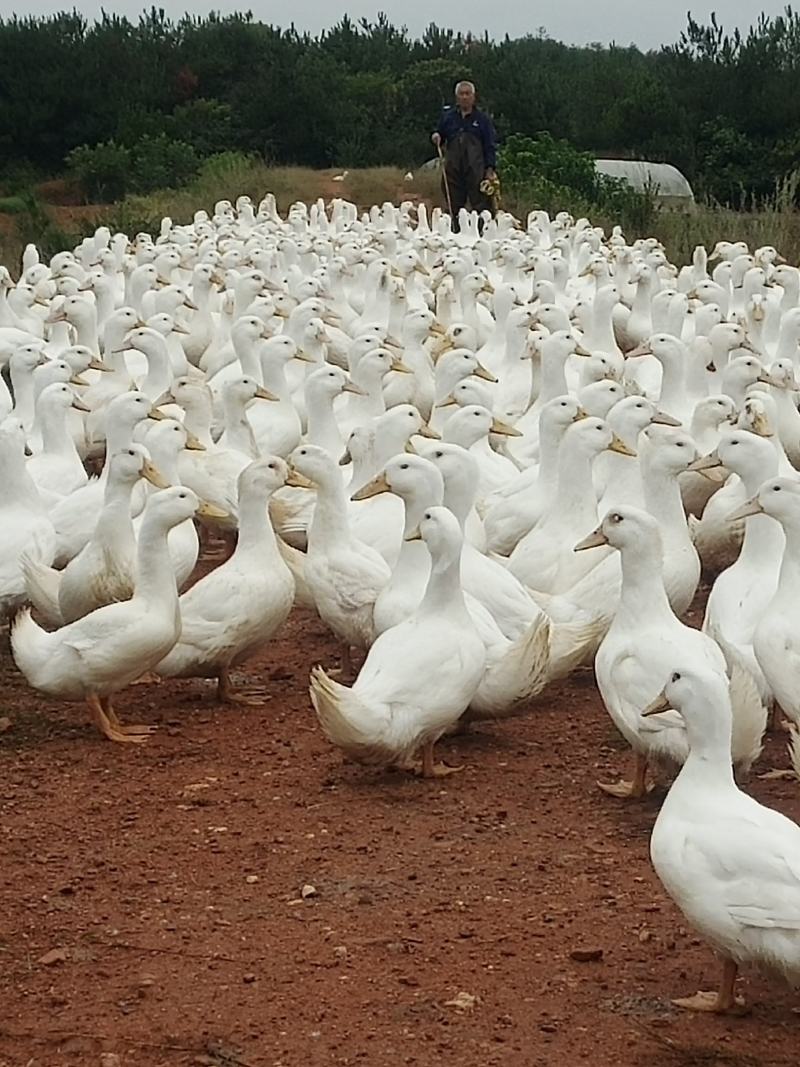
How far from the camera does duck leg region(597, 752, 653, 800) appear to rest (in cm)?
568

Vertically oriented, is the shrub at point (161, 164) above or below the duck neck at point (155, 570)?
below

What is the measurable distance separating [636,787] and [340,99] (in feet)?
92.4

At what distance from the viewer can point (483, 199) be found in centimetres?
2012

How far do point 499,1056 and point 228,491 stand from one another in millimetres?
4831

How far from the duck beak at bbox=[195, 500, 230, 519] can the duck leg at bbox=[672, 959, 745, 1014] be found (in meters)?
3.77

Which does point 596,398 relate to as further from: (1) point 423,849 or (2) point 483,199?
(2) point 483,199

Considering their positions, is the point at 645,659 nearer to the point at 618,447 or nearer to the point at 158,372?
the point at 618,447

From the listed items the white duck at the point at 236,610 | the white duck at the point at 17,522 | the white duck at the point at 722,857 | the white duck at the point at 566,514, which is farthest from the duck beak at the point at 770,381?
the white duck at the point at 722,857

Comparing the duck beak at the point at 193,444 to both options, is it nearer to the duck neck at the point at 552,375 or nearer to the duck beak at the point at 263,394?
the duck beak at the point at 263,394

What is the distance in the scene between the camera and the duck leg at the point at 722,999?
419 centimetres

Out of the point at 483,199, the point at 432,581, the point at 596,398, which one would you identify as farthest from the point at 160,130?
the point at 432,581

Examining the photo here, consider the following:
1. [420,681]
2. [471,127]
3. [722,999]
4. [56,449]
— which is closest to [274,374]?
[56,449]

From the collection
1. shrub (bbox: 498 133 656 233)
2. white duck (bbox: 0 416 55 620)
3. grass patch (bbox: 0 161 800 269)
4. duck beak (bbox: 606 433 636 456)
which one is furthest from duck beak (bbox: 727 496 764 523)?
shrub (bbox: 498 133 656 233)

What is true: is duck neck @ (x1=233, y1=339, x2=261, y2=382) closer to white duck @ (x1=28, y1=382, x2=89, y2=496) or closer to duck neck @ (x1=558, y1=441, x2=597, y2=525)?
white duck @ (x1=28, y1=382, x2=89, y2=496)
